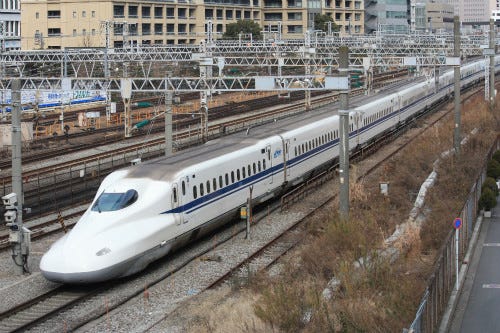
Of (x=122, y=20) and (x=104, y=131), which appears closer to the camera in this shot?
(x=104, y=131)

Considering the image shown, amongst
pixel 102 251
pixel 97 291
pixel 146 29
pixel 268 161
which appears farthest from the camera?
pixel 146 29

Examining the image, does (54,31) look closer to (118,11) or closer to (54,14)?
(54,14)

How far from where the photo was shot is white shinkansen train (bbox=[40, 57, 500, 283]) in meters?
17.4

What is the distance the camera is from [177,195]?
19703 mm

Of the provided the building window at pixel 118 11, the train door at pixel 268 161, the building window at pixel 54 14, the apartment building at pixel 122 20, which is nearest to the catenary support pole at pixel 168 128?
the train door at pixel 268 161

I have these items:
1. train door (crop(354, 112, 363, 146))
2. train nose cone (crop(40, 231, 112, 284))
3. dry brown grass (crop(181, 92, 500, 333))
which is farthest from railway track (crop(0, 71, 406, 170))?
train nose cone (crop(40, 231, 112, 284))

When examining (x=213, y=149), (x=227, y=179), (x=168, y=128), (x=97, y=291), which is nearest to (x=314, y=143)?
(x=168, y=128)

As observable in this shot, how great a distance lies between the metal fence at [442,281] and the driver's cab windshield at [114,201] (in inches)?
278

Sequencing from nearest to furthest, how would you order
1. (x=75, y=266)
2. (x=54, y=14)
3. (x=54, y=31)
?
(x=75, y=266) → (x=54, y=14) → (x=54, y=31)

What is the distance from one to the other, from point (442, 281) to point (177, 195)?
7.04m

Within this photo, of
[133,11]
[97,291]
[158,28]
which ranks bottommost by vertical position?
[97,291]

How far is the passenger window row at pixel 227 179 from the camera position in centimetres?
2081

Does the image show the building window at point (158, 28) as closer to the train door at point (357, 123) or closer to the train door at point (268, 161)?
the train door at point (357, 123)

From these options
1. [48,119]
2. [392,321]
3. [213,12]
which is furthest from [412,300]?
[213,12]
